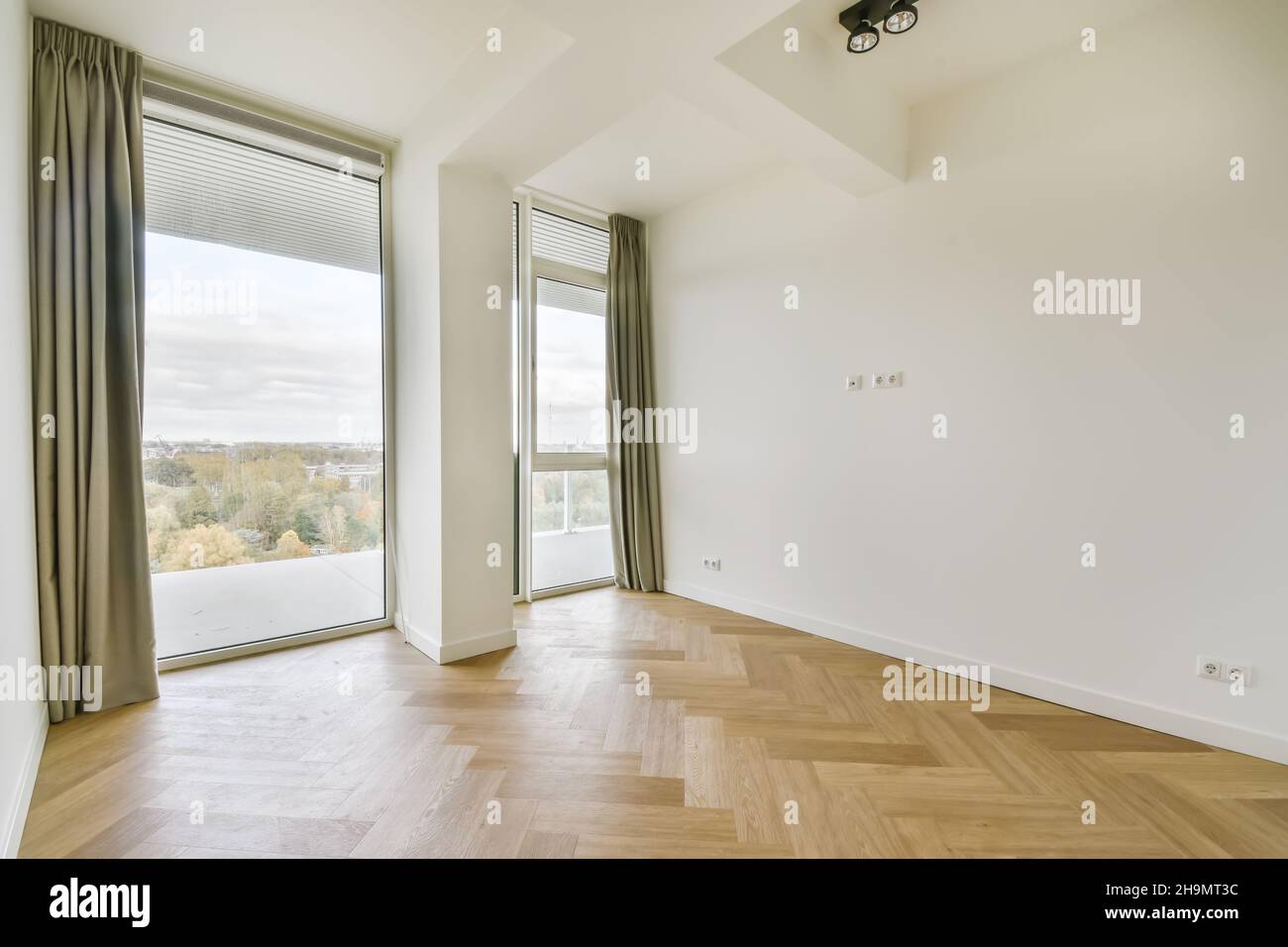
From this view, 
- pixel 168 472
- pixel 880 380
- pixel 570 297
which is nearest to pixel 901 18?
pixel 880 380

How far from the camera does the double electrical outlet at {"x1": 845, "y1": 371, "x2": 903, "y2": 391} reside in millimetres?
3072

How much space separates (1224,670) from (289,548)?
14.4 ft

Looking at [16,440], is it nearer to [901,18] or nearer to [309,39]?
[309,39]

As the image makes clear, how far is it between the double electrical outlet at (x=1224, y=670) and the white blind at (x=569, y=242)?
417cm

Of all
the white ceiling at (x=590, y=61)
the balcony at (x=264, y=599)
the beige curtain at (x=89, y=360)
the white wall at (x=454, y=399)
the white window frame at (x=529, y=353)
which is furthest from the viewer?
the white window frame at (x=529, y=353)

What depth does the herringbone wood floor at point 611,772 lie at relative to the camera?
1.63 m

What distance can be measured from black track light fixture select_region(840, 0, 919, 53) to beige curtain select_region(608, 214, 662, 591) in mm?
2279

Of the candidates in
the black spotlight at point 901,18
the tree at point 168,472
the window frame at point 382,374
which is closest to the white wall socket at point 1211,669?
the black spotlight at point 901,18

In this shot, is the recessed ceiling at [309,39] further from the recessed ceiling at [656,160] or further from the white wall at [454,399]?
the recessed ceiling at [656,160]

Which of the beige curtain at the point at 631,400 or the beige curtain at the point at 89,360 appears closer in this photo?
the beige curtain at the point at 89,360

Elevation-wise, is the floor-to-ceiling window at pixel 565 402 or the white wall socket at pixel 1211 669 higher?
the floor-to-ceiling window at pixel 565 402

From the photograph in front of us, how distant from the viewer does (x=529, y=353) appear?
410cm
